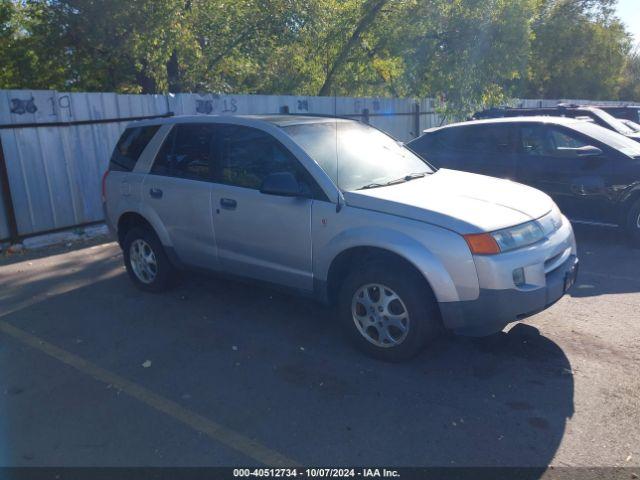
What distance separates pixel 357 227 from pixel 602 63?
33923 millimetres

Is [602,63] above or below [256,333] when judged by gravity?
above

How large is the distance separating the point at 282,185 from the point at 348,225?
0.61 m

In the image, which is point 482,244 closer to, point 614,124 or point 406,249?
point 406,249

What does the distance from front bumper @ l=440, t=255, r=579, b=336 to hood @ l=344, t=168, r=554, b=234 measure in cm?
47

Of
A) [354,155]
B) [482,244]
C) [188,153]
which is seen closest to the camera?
[482,244]

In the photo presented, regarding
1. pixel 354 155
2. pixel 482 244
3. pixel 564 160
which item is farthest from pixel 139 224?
pixel 564 160

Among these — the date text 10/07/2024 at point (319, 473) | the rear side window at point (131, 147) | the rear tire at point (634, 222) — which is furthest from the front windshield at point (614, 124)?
the date text 10/07/2024 at point (319, 473)

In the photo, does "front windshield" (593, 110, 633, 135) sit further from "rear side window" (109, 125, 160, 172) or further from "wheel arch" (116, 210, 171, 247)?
"wheel arch" (116, 210, 171, 247)

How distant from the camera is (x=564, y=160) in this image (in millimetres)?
8062

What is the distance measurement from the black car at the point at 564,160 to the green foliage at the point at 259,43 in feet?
20.4

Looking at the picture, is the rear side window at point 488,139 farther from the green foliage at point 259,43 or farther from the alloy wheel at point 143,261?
the green foliage at point 259,43

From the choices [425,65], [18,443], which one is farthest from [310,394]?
[425,65]

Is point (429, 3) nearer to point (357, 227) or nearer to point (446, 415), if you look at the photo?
point (357, 227)

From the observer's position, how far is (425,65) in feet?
50.2
